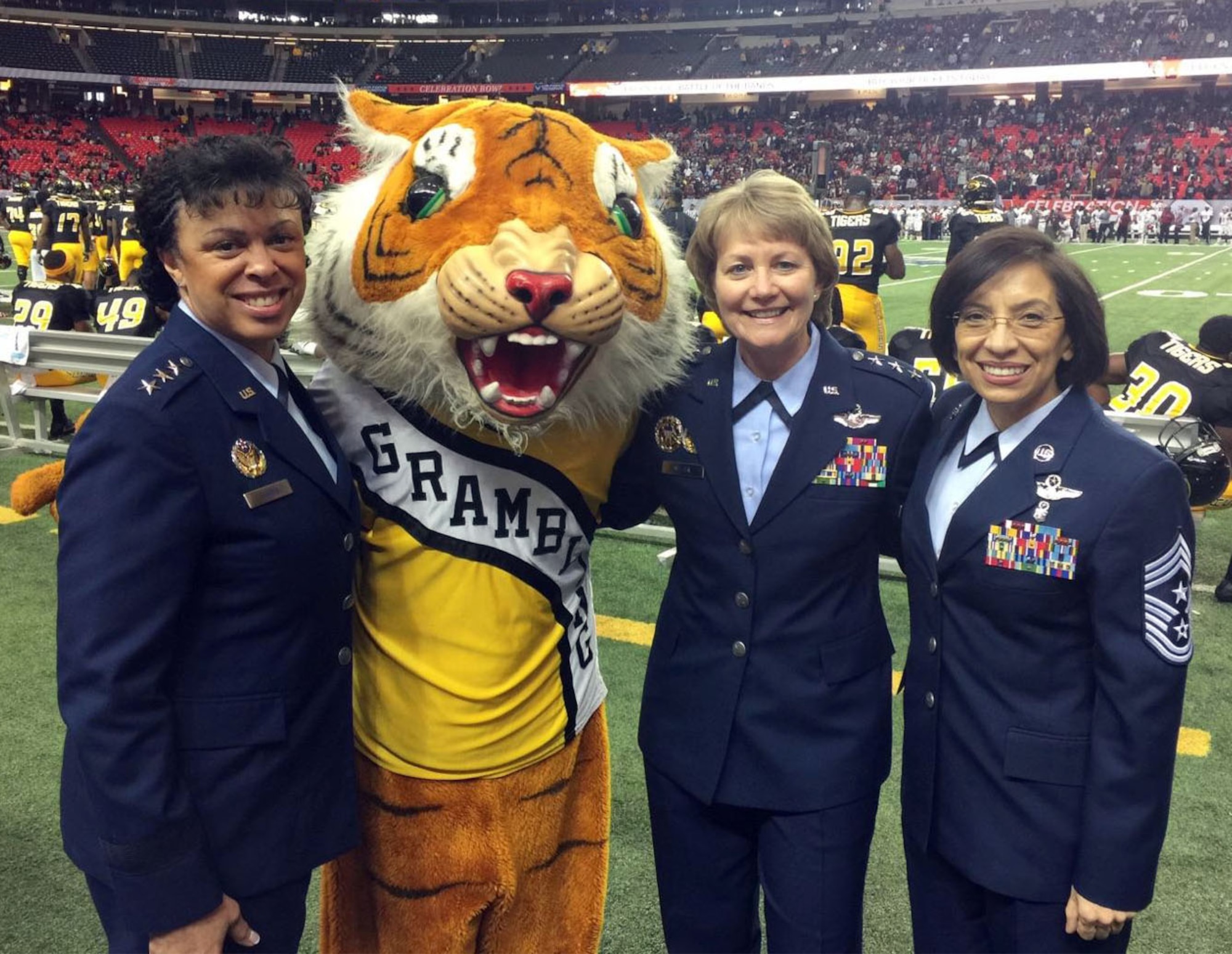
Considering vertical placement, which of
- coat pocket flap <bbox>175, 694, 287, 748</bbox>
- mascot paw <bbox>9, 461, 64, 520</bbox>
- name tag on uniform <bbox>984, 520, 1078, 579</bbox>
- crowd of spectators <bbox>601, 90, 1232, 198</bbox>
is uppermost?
crowd of spectators <bbox>601, 90, 1232, 198</bbox>

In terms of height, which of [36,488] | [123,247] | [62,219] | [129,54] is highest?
[129,54]

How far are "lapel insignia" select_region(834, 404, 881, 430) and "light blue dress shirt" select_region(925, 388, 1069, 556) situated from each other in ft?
0.48

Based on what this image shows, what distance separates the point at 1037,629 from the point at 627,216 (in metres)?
0.99

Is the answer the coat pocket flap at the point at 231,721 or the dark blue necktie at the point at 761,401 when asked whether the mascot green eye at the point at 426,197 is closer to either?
the dark blue necktie at the point at 761,401

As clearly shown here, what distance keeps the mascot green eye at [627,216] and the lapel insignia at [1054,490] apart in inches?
31.9

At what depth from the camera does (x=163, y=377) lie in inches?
58.3

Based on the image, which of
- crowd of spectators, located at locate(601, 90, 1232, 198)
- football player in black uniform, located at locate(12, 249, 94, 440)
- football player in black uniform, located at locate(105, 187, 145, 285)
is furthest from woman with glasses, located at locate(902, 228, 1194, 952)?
crowd of spectators, located at locate(601, 90, 1232, 198)

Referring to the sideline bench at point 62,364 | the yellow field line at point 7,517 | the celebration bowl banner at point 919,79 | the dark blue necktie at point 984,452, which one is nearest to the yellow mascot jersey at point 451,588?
the dark blue necktie at point 984,452

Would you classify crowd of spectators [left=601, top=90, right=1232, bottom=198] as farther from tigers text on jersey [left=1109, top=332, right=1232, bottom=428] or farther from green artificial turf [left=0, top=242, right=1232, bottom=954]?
green artificial turf [left=0, top=242, right=1232, bottom=954]

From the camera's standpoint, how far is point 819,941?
6.01ft

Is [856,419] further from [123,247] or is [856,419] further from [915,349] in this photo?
[123,247]

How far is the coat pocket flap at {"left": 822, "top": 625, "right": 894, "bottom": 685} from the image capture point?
186 cm

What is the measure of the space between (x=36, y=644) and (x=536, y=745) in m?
3.31

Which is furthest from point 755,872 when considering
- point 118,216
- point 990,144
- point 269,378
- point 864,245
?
point 990,144
